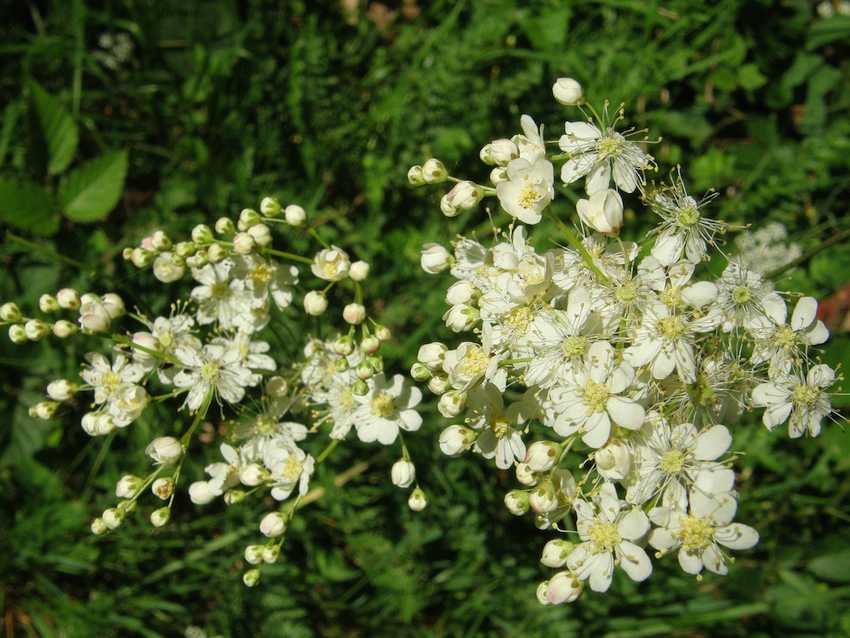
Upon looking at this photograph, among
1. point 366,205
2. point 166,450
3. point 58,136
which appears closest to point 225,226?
point 166,450

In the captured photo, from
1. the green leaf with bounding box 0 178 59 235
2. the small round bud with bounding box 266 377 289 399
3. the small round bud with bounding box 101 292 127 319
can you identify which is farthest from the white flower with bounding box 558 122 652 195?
the green leaf with bounding box 0 178 59 235

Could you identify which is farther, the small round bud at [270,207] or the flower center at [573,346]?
the small round bud at [270,207]

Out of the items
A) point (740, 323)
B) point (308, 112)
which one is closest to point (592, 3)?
point (308, 112)

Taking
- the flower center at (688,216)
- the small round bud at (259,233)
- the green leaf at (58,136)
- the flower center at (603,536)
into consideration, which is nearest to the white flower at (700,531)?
the flower center at (603,536)

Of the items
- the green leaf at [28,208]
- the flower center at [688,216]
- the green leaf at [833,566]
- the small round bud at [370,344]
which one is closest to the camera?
the flower center at [688,216]

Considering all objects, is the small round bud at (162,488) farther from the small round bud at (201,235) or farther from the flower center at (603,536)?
the flower center at (603,536)

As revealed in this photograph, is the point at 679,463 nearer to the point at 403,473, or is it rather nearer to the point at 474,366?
the point at 474,366

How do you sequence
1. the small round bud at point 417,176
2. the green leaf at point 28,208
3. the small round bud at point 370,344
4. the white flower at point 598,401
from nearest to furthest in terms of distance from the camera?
the white flower at point 598,401
the small round bud at point 370,344
the small round bud at point 417,176
the green leaf at point 28,208

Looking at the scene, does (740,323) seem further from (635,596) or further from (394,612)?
(394,612)
